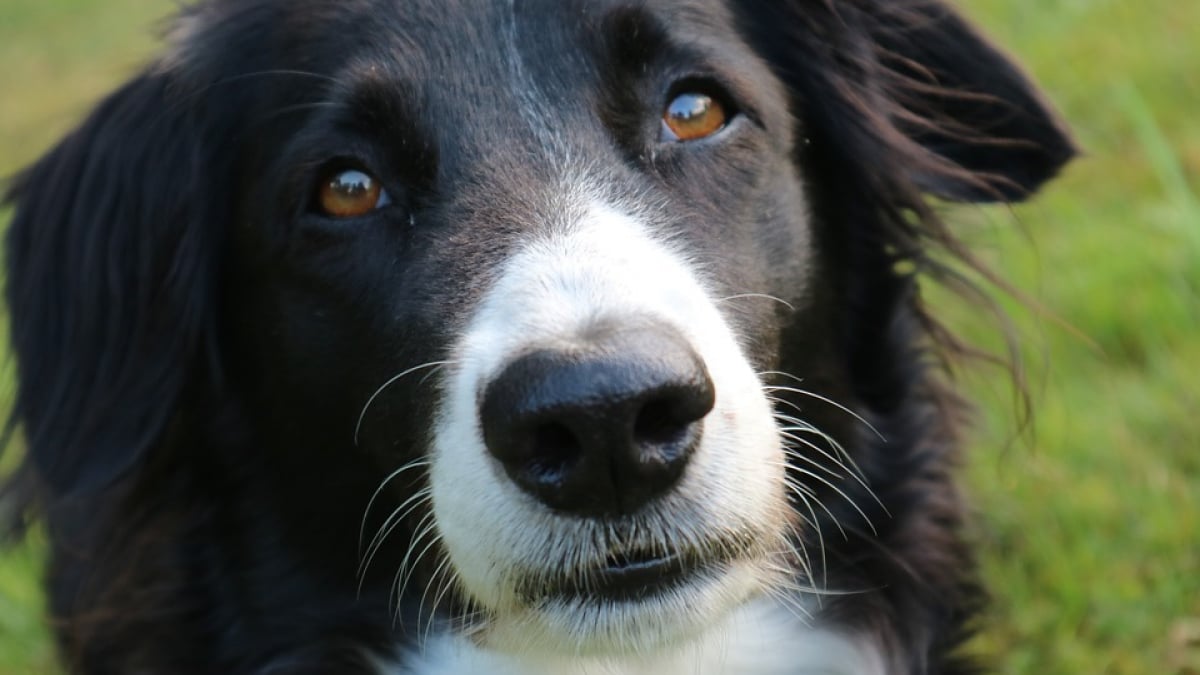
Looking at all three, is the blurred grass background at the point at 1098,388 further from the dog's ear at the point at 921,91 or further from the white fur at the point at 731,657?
the white fur at the point at 731,657

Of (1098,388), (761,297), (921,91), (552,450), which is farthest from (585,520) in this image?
(1098,388)

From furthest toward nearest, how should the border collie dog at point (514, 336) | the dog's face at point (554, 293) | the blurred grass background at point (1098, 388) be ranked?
1. the blurred grass background at point (1098, 388)
2. the border collie dog at point (514, 336)
3. the dog's face at point (554, 293)

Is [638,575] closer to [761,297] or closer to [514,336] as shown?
[514,336]

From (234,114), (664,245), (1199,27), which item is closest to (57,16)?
(1199,27)

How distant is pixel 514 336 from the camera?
2.06 metres

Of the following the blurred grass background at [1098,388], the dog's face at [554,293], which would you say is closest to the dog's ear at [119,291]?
the dog's face at [554,293]

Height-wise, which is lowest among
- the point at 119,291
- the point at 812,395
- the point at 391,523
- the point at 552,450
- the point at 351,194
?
the point at 391,523

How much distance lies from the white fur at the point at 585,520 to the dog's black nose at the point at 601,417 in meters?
0.04

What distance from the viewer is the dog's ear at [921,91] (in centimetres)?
286

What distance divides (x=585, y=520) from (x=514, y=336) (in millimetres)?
315

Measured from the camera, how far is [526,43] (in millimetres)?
2525

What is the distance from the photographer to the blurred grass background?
334 centimetres

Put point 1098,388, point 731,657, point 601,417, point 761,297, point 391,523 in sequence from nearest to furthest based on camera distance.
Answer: point 601,417
point 761,297
point 391,523
point 731,657
point 1098,388

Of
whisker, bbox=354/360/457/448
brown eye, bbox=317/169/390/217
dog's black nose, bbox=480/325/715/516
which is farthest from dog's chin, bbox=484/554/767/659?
brown eye, bbox=317/169/390/217
